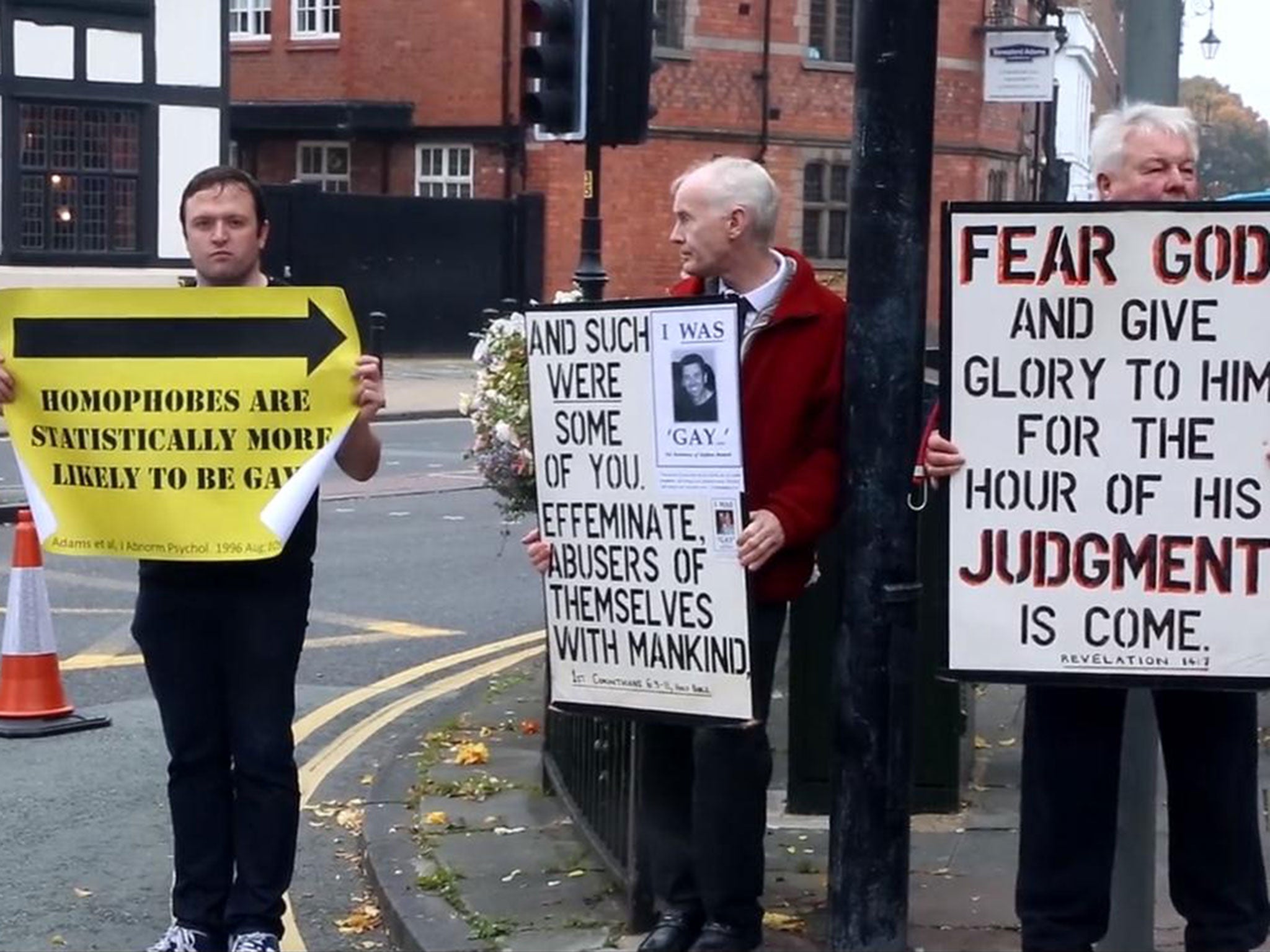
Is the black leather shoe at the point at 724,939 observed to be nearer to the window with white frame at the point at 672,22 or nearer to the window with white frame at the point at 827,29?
the window with white frame at the point at 672,22

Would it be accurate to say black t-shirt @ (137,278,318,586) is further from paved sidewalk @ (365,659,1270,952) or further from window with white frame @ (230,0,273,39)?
window with white frame @ (230,0,273,39)

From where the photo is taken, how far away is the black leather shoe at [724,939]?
4.85m

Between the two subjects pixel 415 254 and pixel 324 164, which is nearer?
pixel 415 254

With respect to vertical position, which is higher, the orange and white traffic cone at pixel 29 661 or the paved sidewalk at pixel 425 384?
the orange and white traffic cone at pixel 29 661

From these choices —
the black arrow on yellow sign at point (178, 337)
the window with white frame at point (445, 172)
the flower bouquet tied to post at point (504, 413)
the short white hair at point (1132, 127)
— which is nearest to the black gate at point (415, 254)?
the window with white frame at point (445, 172)

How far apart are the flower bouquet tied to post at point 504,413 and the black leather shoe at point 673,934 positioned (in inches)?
68.1

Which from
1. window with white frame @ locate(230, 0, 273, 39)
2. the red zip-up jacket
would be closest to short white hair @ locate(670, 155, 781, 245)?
the red zip-up jacket

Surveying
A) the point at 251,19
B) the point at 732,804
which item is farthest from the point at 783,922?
the point at 251,19

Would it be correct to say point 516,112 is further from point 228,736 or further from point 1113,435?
point 1113,435

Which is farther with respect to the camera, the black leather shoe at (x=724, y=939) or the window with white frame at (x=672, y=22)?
the window with white frame at (x=672, y=22)

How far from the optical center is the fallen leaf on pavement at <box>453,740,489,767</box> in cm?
734

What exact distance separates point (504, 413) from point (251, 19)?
106 feet

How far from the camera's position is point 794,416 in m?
4.71

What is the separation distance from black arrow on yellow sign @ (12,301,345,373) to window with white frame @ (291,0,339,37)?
31.9m
